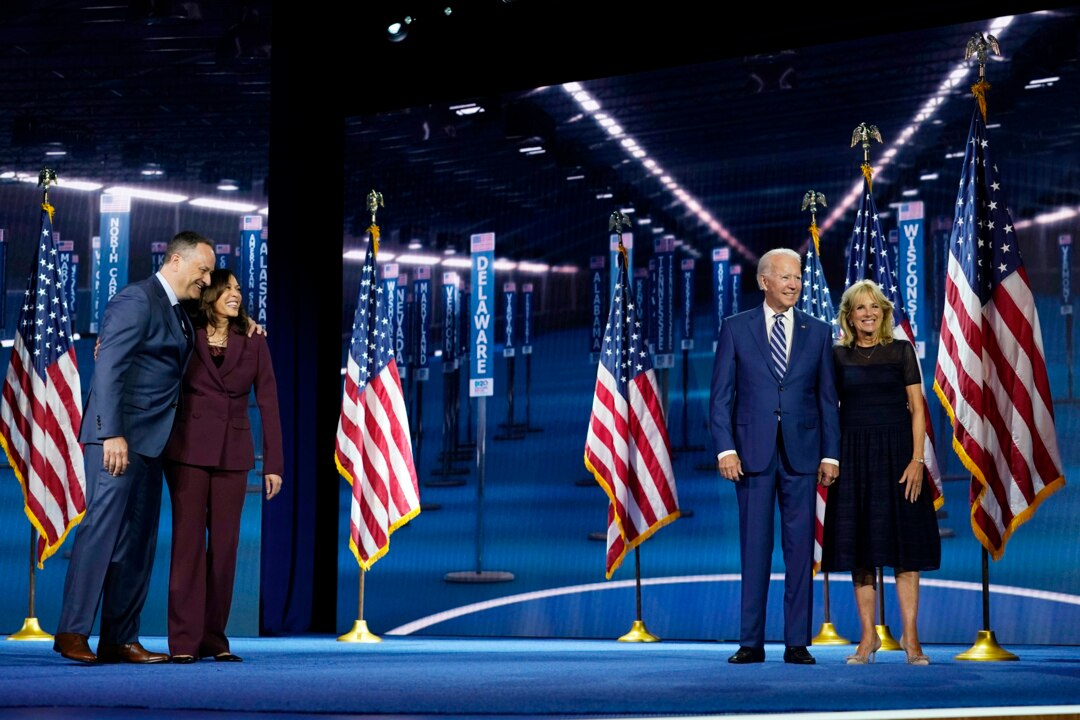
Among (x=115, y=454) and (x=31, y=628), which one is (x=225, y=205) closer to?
(x=31, y=628)

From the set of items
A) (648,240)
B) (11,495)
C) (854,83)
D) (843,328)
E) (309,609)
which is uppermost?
(854,83)

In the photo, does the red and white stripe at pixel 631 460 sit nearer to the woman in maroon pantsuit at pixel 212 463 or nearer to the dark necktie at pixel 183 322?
the woman in maroon pantsuit at pixel 212 463

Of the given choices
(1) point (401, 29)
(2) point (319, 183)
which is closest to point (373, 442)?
(2) point (319, 183)

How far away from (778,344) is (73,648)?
7.82ft

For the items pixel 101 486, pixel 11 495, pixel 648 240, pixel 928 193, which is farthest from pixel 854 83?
pixel 11 495

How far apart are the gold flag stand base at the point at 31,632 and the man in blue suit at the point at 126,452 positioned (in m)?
2.43

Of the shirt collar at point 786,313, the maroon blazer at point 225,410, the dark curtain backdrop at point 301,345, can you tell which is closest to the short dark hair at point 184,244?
the maroon blazer at point 225,410

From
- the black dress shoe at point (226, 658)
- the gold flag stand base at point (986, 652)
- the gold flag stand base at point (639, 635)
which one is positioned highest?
the black dress shoe at point (226, 658)

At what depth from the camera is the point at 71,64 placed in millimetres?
6797

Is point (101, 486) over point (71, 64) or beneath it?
beneath

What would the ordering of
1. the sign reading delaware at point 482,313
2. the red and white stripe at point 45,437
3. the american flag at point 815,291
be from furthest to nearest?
the sign reading delaware at point 482,313 → the red and white stripe at point 45,437 → the american flag at point 815,291

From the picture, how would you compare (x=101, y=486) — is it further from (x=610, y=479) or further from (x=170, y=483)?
(x=610, y=479)

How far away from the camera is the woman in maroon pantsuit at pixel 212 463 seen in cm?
398

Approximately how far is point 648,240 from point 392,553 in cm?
216
